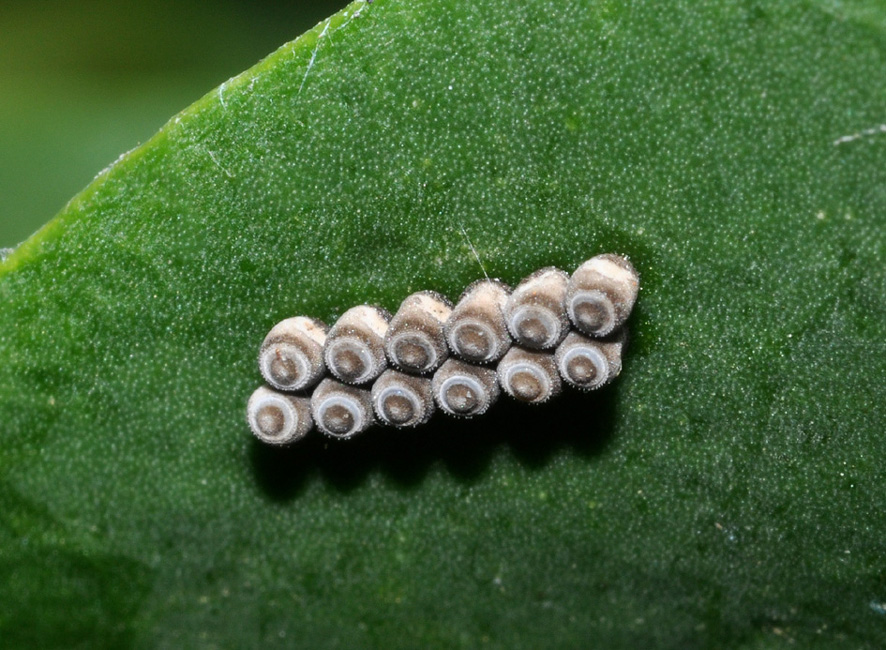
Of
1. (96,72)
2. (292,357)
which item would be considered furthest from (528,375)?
(96,72)

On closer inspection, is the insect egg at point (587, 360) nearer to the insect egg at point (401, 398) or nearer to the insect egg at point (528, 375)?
the insect egg at point (528, 375)

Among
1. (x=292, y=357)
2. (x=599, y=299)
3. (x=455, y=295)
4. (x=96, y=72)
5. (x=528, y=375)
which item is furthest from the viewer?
(x=96, y=72)

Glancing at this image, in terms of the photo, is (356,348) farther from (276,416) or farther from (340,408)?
(276,416)

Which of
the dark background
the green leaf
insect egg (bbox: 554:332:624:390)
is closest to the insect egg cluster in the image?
insect egg (bbox: 554:332:624:390)

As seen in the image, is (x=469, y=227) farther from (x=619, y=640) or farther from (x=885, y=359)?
(x=619, y=640)

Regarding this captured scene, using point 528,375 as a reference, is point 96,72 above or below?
above

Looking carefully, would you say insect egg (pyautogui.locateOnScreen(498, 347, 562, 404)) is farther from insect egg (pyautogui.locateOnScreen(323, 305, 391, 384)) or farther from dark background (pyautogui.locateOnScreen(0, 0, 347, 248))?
dark background (pyautogui.locateOnScreen(0, 0, 347, 248))
